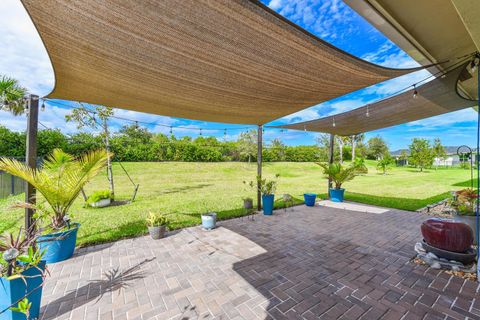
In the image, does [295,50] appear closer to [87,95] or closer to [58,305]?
[87,95]

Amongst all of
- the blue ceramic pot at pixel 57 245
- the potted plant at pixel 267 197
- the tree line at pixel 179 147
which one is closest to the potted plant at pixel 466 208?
the potted plant at pixel 267 197

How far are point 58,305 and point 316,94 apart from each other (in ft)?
14.6

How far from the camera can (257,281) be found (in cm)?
254

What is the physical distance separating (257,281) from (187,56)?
284cm

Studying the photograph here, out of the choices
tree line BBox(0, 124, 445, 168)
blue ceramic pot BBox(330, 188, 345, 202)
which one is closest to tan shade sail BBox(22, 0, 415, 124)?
blue ceramic pot BBox(330, 188, 345, 202)

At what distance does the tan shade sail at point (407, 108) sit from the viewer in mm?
3504

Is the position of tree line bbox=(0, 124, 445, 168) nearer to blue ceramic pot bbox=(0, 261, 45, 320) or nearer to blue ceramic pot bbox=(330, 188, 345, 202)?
blue ceramic pot bbox=(0, 261, 45, 320)

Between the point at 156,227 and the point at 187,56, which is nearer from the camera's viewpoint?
the point at 187,56

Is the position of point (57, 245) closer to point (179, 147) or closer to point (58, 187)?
point (58, 187)

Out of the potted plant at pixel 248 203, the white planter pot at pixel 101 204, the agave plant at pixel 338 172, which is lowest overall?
the white planter pot at pixel 101 204

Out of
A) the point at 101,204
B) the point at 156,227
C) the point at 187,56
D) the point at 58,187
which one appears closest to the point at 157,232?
the point at 156,227

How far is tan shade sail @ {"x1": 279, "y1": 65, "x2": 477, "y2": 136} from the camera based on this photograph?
3504 mm

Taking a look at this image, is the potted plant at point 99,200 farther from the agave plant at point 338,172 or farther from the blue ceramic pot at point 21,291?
the agave plant at point 338,172

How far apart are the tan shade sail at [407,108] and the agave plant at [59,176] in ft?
16.7
